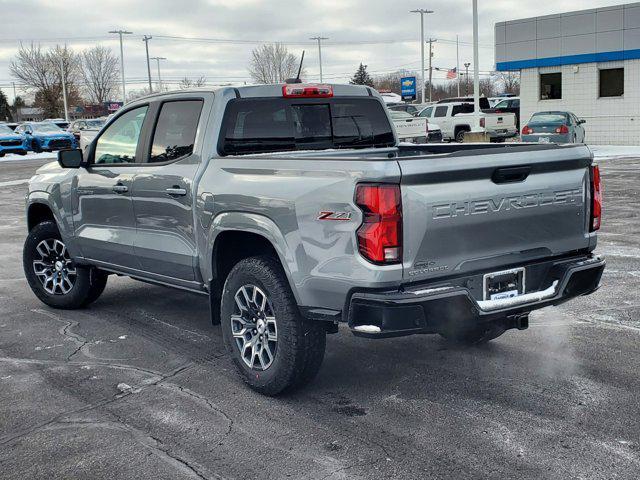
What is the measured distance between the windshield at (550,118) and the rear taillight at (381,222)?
2453cm

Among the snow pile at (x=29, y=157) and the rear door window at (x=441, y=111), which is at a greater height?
the rear door window at (x=441, y=111)

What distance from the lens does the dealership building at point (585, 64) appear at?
32.0 metres

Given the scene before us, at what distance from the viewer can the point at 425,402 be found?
458 centimetres

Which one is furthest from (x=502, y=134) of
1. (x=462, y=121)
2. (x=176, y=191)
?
(x=176, y=191)

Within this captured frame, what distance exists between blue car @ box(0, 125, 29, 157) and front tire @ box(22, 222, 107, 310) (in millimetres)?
32907

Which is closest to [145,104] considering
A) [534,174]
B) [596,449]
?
[534,174]

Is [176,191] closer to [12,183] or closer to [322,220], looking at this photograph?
[322,220]

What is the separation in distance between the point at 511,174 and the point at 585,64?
1245 inches

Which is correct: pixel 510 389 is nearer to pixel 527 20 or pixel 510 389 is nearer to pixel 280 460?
pixel 280 460

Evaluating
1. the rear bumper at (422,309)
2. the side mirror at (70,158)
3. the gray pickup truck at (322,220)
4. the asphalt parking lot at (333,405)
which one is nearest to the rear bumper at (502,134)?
the asphalt parking lot at (333,405)

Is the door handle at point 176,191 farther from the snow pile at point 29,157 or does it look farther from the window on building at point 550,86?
the snow pile at point 29,157

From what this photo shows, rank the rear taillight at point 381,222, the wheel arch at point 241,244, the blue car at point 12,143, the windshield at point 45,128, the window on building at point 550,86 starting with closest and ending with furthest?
the rear taillight at point 381,222 < the wheel arch at point 241,244 < the window on building at point 550,86 < the blue car at point 12,143 < the windshield at point 45,128

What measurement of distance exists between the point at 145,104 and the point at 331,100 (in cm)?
143

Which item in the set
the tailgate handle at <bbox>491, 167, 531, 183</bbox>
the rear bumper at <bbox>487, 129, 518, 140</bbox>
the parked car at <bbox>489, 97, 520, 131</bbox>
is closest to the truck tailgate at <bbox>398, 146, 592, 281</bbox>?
the tailgate handle at <bbox>491, 167, 531, 183</bbox>
